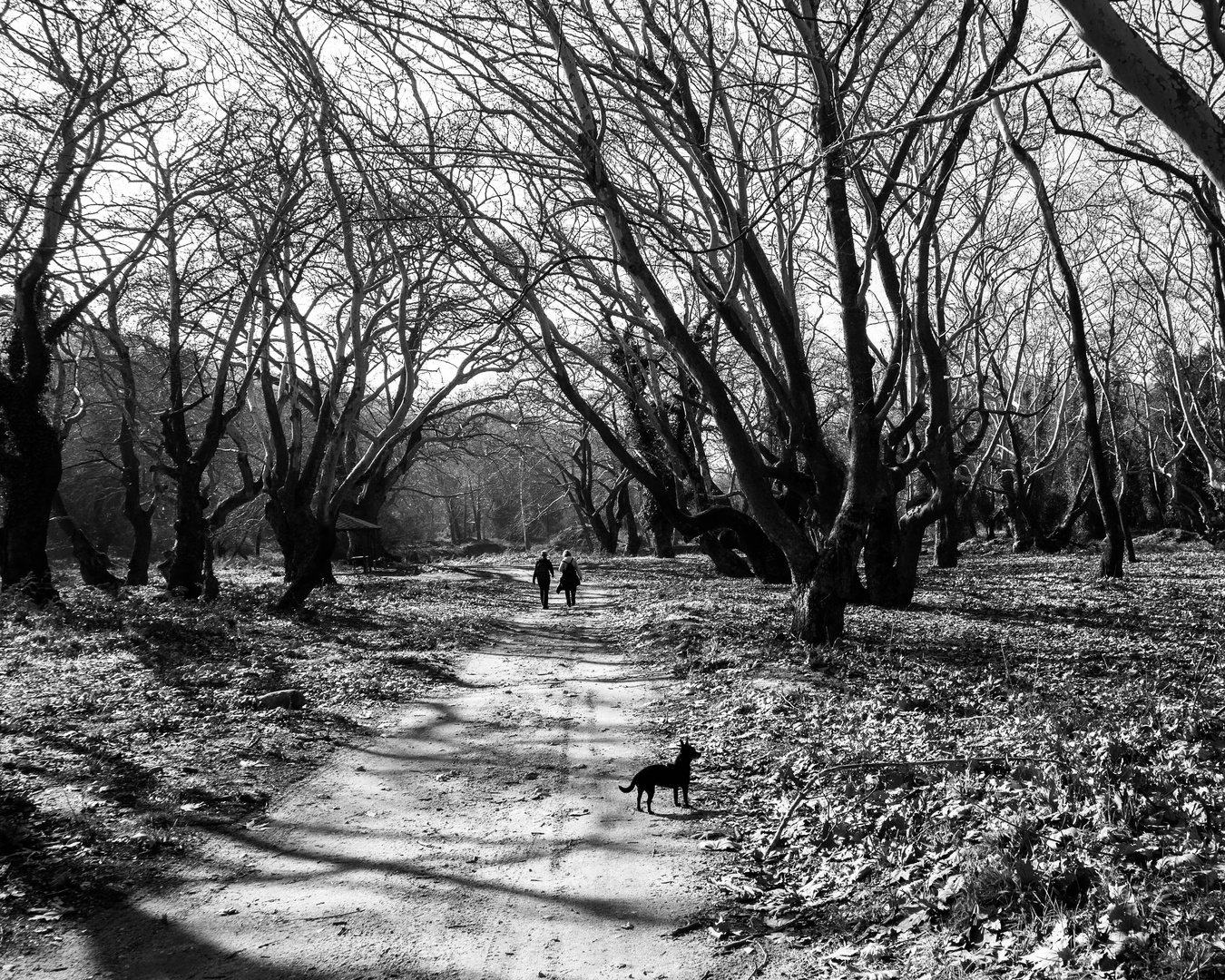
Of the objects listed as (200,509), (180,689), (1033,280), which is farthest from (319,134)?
(1033,280)

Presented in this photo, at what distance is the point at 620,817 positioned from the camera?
506 cm

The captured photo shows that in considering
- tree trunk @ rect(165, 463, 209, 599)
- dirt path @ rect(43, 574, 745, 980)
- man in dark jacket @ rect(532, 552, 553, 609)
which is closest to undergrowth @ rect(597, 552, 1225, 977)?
dirt path @ rect(43, 574, 745, 980)

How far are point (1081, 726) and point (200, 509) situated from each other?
16308mm

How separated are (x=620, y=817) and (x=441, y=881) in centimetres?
127

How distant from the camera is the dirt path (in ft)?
11.2

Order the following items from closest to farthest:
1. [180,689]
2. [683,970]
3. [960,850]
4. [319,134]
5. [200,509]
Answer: [683,970] < [960,850] < [180,689] < [319,134] < [200,509]

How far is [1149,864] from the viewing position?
3.44 meters

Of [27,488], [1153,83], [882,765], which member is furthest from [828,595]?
[27,488]

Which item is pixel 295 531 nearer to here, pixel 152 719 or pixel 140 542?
pixel 140 542

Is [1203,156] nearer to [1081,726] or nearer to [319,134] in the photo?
[1081,726]

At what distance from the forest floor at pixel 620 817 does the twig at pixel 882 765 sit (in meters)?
0.04

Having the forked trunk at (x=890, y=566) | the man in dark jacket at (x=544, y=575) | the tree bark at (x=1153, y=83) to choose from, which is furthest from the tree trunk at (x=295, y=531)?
the tree bark at (x=1153, y=83)

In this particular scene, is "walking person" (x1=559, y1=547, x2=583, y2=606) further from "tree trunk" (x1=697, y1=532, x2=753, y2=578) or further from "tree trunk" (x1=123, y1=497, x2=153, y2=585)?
"tree trunk" (x1=123, y1=497, x2=153, y2=585)

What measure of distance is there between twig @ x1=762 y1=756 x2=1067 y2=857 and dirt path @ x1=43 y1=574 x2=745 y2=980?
46 centimetres
